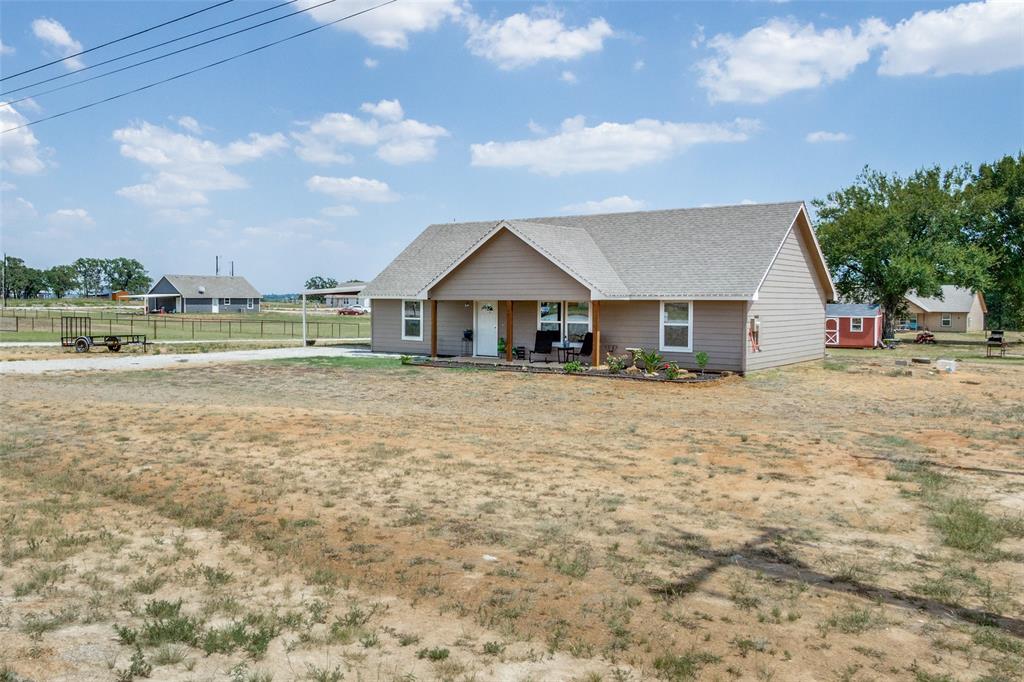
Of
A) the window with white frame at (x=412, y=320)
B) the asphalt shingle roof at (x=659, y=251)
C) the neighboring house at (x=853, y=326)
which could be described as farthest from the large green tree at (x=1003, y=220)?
the window with white frame at (x=412, y=320)

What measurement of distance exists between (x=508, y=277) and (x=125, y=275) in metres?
188

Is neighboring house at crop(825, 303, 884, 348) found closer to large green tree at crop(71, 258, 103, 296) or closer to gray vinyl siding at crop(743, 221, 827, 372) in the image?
gray vinyl siding at crop(743, 221, 827, 372)

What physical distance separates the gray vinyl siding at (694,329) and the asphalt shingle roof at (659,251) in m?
0.71

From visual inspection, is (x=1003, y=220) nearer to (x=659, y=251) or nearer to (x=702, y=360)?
(x=659, y=251)

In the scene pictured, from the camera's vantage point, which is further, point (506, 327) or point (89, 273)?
point (89, 273)

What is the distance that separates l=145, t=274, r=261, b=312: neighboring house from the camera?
102 meters

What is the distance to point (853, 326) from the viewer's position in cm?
3825

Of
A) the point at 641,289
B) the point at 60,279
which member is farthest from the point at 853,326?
the point at 60,279

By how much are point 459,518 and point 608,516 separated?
159 centimetres

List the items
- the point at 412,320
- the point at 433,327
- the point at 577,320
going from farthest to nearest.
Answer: the point at 412,320, the point at 433,327, the point at 577,320

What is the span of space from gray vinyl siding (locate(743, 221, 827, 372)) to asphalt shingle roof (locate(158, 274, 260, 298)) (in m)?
90.3

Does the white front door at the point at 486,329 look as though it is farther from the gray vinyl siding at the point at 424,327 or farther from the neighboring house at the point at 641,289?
the gray vinyl siding at the point at 424,327

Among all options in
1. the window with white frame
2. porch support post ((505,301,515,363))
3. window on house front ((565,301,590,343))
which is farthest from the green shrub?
the window with white frame

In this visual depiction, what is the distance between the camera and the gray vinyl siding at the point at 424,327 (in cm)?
2948
